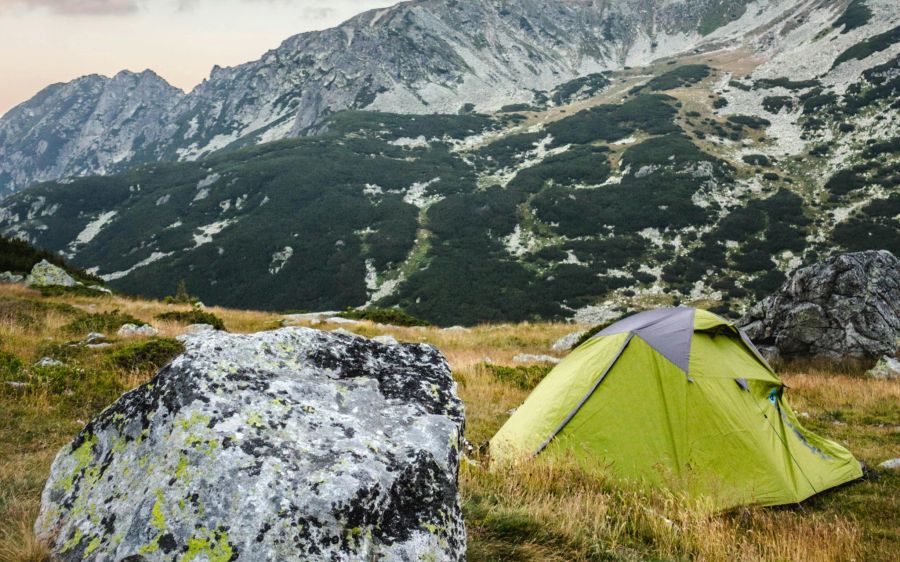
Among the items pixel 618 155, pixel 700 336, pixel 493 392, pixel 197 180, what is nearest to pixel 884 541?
pixel 700 336

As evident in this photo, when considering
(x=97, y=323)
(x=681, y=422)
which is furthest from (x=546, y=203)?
(x=681, y=422)

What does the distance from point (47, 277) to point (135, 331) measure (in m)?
12.8

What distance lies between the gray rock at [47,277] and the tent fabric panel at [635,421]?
74.5 ft

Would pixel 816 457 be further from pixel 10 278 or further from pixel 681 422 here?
pixel 10 278

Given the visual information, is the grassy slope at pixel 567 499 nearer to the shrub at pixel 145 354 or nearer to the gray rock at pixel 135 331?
the shrub at pixel 145 354

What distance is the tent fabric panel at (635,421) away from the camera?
6914mm

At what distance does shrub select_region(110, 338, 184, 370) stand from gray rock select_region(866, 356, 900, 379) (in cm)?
1881

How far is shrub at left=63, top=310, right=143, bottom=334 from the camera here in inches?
494

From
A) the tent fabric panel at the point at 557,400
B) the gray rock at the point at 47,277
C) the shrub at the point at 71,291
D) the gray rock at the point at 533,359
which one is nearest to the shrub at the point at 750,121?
the gray rock at the point at 533,359

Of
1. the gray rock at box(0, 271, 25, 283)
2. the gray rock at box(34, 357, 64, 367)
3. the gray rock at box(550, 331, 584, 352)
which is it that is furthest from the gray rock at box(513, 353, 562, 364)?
the gray rock at box(0, 271, 25, 283)

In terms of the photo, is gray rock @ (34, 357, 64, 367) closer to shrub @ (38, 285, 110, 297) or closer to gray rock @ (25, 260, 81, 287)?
shrub @ (38, 285, 110, 297)

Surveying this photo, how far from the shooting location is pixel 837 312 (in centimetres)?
1659

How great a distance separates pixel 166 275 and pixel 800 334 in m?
82.0

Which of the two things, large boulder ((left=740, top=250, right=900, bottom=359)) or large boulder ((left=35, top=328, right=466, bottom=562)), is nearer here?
large boulder ((left=35, top=328, right=466, bottom=562))
